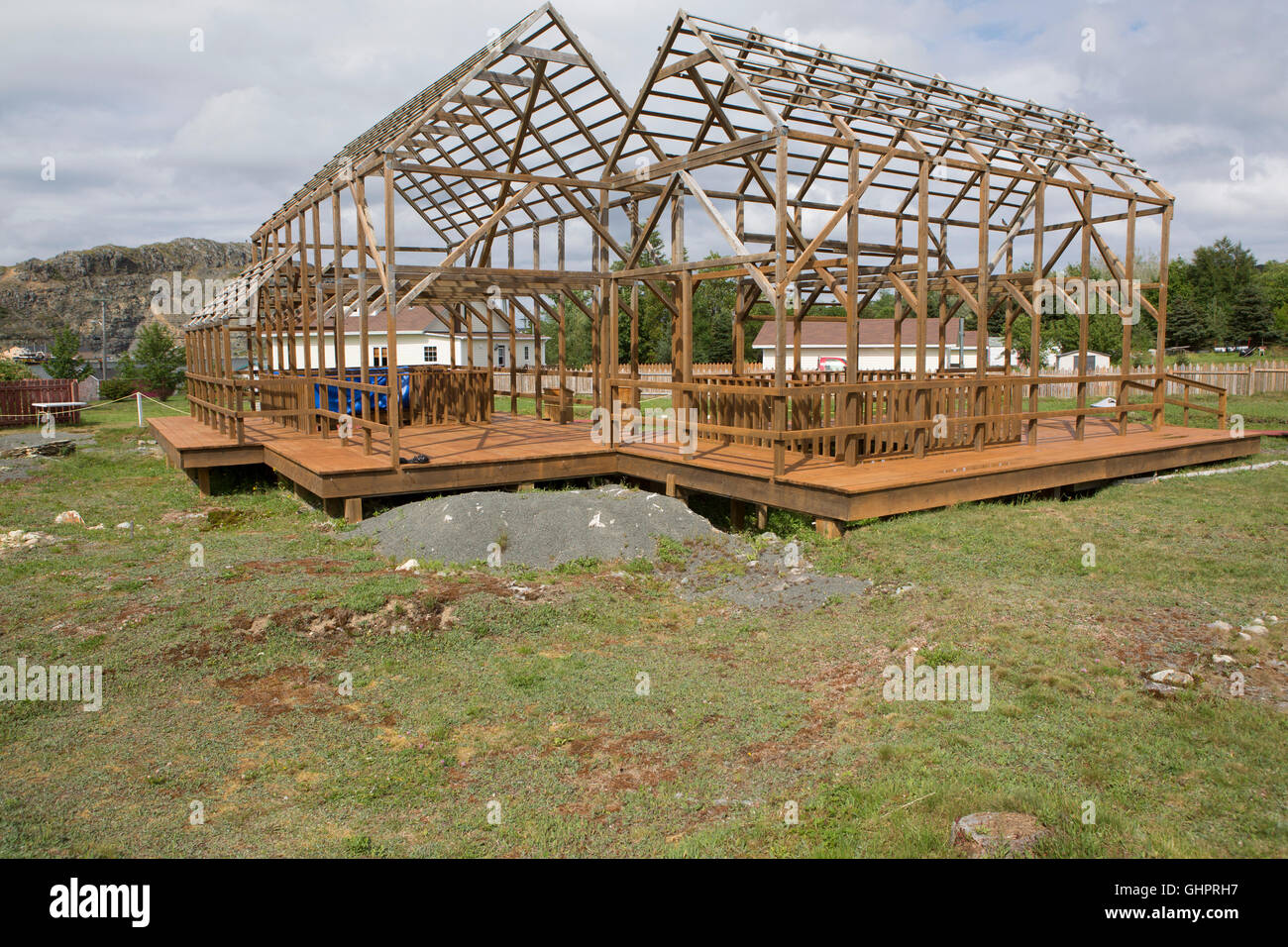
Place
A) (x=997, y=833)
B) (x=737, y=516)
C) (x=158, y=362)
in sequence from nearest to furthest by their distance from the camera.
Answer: (x=997, y=833)
(x=737, y=516)
(x=158, y=362)

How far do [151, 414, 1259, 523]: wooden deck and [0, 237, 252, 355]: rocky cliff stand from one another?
119 m

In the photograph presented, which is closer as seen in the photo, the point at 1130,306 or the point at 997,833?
the point at 997,833

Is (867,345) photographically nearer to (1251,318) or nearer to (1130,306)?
(1251,318)

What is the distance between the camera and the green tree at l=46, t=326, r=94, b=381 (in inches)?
1570

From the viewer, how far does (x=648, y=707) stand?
6.42 metres

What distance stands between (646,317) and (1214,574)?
183 ft

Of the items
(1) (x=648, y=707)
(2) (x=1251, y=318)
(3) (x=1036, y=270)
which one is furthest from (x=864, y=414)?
(2) (x=1251, y=318)

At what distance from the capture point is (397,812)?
502cm

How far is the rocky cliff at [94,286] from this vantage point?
118 meters

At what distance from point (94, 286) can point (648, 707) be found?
478ft

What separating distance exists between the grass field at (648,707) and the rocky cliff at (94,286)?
4978 inches

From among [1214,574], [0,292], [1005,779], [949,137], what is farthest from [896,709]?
[0,292]
